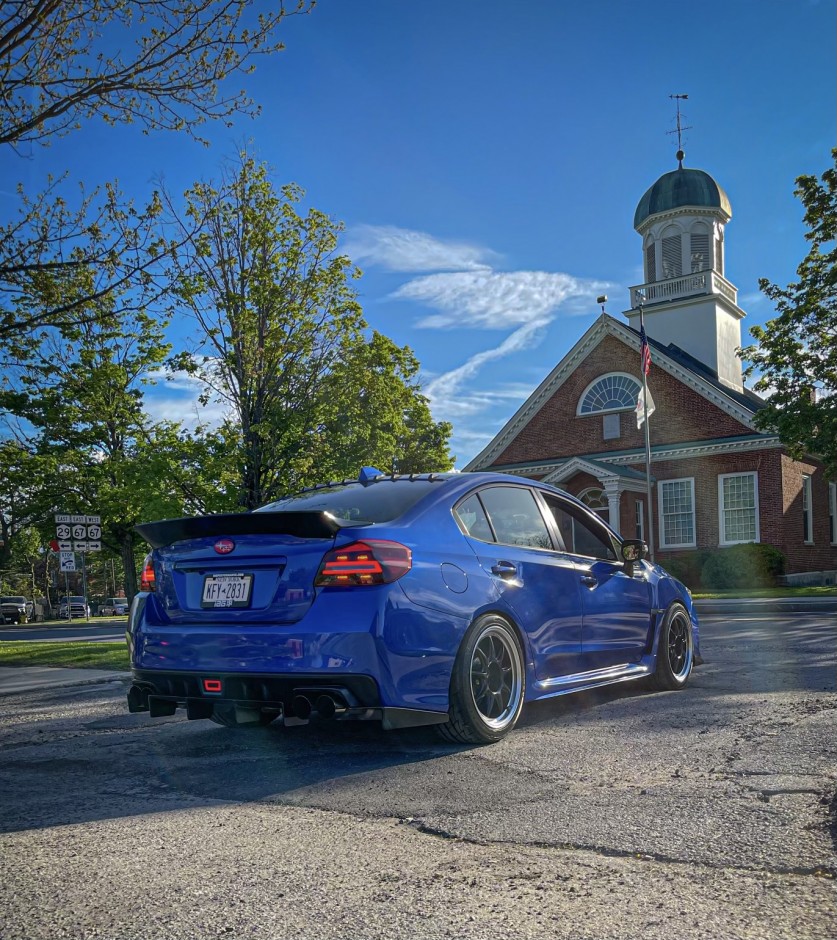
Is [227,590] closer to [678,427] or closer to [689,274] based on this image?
[678,427]

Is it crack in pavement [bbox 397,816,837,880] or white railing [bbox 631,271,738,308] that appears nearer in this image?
crack in pavement [bbox 397,816,837,880]

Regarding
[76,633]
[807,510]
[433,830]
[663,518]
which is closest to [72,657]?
[433,830]

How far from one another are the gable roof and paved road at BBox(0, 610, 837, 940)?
87.4 ft

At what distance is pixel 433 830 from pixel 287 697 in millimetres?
1304

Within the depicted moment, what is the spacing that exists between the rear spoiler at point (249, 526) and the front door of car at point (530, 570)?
2.80 feet

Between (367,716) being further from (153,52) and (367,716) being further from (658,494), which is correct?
(658,494)

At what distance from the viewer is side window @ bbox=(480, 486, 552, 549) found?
5.71 meters

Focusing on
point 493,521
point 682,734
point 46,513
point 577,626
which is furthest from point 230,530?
point 46,513

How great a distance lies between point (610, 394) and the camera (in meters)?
34.1

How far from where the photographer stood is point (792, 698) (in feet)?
20.7

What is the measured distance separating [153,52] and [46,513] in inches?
1147

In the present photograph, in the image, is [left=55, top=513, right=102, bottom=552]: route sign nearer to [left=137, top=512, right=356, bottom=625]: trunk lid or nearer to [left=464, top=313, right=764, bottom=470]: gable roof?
[left=137, top=512, right=356, bottom=625]: trunk lid

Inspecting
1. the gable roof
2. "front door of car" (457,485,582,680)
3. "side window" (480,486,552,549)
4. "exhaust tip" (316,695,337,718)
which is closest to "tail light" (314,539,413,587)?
"exhaust tip" (316,695,337,718)

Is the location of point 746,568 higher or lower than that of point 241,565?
lower
